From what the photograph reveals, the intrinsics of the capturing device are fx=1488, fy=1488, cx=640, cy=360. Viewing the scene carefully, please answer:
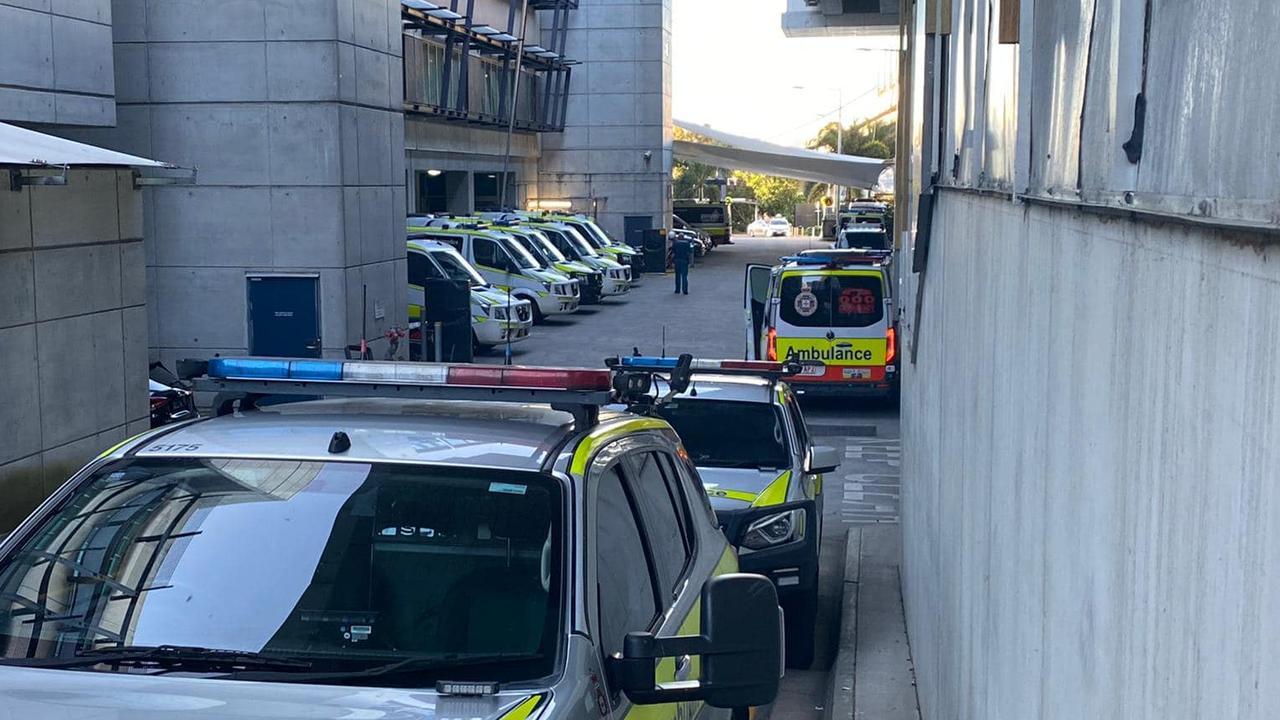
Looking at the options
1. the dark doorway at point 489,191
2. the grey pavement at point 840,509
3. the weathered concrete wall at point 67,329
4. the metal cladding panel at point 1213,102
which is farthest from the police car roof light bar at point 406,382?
the dark doorway at point 489,191

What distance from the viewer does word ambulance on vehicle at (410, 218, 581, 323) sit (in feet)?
103

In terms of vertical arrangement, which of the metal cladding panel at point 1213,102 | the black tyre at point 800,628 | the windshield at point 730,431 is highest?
the metal cladding panel at point 1213,102

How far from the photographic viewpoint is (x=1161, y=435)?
7.50 feet

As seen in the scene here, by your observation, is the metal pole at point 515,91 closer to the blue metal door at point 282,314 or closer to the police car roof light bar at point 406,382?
the blue metal door at point 282,314

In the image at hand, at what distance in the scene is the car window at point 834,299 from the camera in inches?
761

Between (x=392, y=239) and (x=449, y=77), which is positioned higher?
(x=449, y=77)

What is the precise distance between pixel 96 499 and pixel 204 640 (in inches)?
28.5

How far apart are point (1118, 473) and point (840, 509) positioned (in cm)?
1191

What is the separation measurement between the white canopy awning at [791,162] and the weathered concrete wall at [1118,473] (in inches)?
2147

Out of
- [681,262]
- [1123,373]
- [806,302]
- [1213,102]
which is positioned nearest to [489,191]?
[681,262]

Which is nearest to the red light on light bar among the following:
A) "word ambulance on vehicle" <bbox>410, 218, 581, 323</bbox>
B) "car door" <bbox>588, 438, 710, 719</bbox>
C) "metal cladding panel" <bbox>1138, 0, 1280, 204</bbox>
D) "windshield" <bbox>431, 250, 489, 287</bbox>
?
"car door" <bbox>588, 438, 710, 719</bbox>

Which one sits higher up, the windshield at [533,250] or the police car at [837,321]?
the windshield at [533,250]

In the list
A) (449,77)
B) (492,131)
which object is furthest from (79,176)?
(492,131)

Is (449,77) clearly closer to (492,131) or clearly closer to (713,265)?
(492,131)
